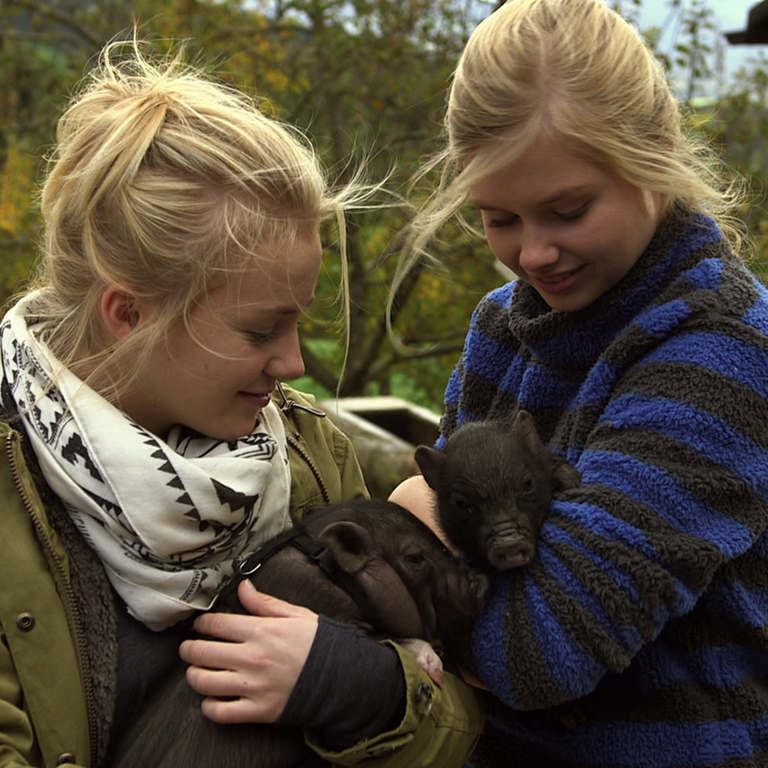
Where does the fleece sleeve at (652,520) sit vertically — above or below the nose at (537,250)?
below

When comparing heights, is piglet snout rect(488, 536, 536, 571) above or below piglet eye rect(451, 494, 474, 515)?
above

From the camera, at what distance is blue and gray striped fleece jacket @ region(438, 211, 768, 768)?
210cm

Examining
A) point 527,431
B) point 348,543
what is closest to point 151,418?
point 348,543

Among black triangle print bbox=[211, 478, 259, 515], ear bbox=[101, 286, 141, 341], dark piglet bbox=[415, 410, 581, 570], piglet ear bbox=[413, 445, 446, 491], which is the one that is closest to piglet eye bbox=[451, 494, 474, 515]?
dark piglet bbox=[415, 410, 581, 570]

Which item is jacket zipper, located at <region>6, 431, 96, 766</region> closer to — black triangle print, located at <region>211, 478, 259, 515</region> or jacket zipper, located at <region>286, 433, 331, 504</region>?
black triangle print, located at <region>211, 478, 259, 515</region>

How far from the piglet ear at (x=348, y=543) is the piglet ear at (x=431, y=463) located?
0.32 metres

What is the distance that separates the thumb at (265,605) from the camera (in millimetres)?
2350

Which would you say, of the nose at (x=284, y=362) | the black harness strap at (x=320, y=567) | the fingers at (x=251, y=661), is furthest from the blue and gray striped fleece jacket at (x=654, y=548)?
the nose at (x=284, y=362)

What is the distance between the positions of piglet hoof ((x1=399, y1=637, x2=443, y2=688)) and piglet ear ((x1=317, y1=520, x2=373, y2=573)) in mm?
245

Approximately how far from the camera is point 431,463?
9.09 ft

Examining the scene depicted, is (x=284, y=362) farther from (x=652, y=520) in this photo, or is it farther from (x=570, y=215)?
(x=652, y=520)

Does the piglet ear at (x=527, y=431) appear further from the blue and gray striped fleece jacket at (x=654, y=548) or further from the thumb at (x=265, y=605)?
the thumb at (x=265, y=605)

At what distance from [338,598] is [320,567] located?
10cm

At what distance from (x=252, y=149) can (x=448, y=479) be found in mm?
1088
